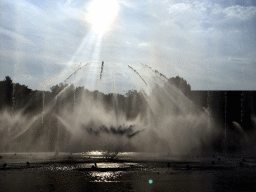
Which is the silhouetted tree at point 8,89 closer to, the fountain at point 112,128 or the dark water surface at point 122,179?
the fountain at point 112,128

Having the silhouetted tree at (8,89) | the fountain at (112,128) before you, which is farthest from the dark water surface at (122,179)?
the silhouetted tree at (8,89)

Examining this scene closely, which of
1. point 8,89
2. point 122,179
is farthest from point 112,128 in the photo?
point 8,89

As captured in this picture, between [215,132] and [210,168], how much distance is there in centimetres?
5994

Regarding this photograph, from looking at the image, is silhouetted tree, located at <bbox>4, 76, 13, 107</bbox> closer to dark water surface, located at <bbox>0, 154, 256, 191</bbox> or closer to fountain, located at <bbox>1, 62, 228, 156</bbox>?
fountain, located at <bbox>1, 62, 228, 156</bbox>

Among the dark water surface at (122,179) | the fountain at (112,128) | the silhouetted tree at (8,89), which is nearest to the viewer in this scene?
the dark water surface at (122,179)

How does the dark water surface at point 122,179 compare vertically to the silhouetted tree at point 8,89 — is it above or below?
below

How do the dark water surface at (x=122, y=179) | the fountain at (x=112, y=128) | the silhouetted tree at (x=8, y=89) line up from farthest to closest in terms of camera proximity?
1. the silhouetted tree at (x=8, y=89)
2. the fountain at (x=112, y=128)
3. the dark water surface at (x=122, y=179)

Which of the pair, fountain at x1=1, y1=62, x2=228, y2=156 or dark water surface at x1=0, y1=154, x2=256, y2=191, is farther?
fountain at x1=1, y1=62, x2=228, y2=156

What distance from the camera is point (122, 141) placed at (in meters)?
46.0

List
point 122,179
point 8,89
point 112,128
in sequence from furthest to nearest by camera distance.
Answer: point 8,89 < point 112,128 < point 122,179

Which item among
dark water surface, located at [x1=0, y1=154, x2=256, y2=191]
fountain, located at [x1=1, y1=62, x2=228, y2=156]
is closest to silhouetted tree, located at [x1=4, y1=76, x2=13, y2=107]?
fountain, located at [x1=1, y1=62, x2=228, y2=156]

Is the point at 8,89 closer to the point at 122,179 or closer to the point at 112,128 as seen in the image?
the point at 112,128

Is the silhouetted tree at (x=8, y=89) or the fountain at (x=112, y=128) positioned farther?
the silhouetted tree at (x=8, y=89)

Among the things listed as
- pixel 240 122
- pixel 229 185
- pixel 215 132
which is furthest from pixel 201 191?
pixel 240 122
